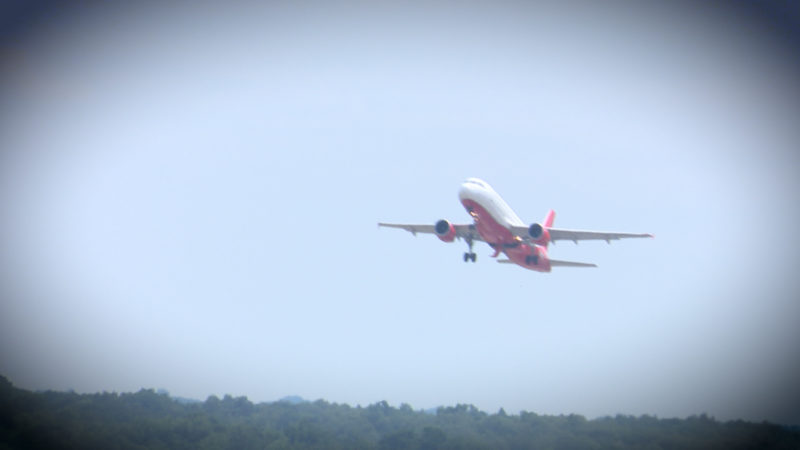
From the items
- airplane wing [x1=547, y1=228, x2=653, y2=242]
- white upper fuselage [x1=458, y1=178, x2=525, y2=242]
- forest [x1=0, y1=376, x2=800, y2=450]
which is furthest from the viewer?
forest [x1=0, y1=376, x2=800, y2=450]

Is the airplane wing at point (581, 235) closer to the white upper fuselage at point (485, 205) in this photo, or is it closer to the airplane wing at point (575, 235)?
the airplane wing at point (575, 235)

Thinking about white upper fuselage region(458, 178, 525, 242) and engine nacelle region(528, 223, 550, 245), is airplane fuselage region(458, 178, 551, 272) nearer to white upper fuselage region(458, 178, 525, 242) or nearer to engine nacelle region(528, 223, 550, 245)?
white upper fuselage region(458, 178, 525, 242)

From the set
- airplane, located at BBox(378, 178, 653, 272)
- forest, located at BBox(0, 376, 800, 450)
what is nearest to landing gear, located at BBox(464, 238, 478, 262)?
airplane, located at BBox(378, 178, 653, 272)

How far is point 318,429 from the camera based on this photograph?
62688 millimetres

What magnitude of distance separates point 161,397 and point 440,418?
29067mm

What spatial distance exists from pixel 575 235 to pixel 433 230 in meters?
11.0

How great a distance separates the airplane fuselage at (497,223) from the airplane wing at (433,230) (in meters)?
1.33

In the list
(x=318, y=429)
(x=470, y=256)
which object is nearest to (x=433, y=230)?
(x=470, y=256)

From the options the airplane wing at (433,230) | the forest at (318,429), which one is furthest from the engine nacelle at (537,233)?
→ the forest at (318,429)

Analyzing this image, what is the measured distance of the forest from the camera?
4916 cm

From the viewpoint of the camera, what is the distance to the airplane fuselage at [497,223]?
4547 cm

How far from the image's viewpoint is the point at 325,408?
79.5 meters

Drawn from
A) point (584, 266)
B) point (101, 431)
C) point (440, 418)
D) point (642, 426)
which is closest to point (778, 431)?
point (642, 426)

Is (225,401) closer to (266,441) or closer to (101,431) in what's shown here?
(266,441)
